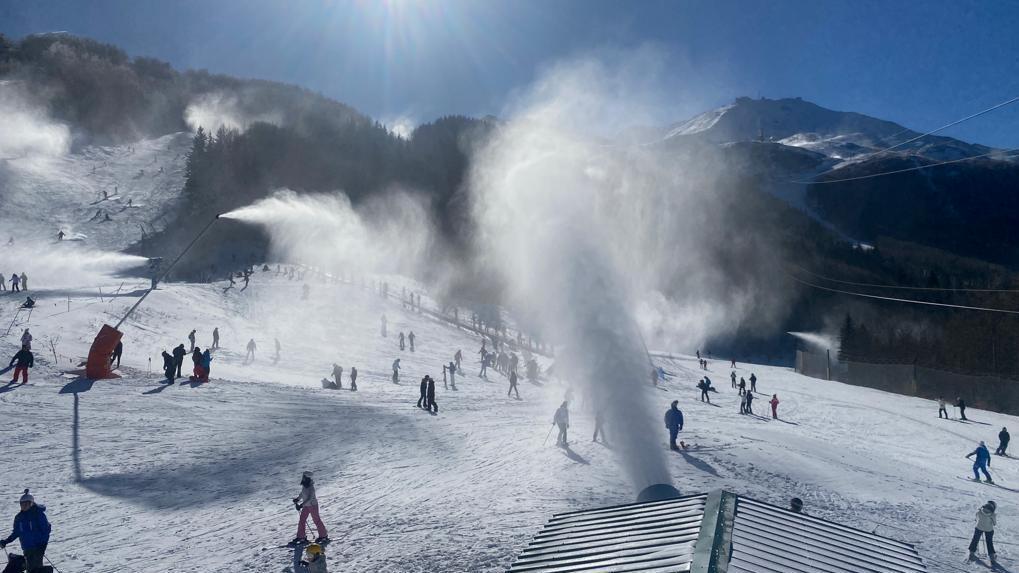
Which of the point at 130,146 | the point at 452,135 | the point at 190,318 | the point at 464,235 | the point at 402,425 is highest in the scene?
the point at 452,135

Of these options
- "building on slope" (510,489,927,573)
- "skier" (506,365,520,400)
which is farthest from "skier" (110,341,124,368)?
"building on slope" (510,489,927,573)

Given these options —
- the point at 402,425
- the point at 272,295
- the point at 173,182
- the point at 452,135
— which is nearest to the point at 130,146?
the point at 173,182

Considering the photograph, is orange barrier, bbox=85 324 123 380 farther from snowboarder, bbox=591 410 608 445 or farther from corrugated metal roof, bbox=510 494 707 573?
corrugated metal roof, bbox=510 494 707 573

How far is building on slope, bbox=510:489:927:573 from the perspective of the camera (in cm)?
454

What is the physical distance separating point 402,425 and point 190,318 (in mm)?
18222

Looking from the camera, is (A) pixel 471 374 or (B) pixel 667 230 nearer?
(A) pixel 471 374

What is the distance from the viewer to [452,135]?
369 feet

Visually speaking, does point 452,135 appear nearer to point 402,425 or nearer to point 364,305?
point 364,305

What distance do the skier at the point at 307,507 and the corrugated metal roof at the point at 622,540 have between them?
17.7 ft

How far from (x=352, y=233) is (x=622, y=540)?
80.0 m

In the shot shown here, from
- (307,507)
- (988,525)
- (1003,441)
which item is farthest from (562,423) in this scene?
(1003,441)

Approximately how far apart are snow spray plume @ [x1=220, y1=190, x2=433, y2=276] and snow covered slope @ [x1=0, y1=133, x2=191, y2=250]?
13.4 m

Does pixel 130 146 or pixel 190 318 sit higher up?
pixel 130 146

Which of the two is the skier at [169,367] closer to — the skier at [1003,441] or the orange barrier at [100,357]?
the orange barrier at [100,357]
